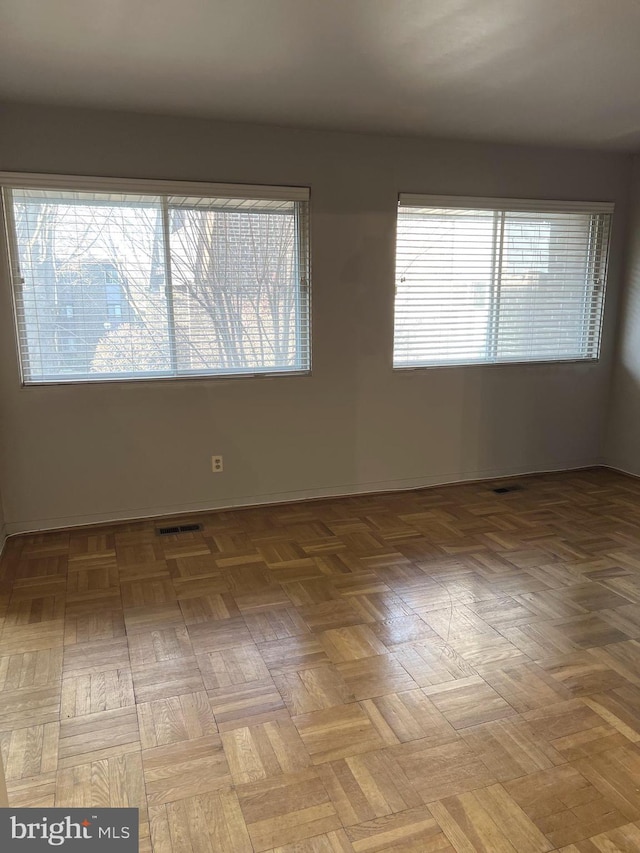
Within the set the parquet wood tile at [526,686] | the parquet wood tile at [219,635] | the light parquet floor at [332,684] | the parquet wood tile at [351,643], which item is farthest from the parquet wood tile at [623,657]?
the parquet wood tile at [219,635]

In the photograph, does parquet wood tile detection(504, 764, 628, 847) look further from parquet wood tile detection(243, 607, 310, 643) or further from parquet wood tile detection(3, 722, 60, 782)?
parquet wood tile detection(3, 722, 60, 782)

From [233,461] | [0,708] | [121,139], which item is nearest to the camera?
[0,708]

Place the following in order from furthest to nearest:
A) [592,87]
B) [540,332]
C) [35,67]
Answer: [540,332], [592,87], [35,67]

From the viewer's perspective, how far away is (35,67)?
2.61m

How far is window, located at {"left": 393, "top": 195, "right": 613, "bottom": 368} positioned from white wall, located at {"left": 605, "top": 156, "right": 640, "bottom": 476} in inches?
6.9

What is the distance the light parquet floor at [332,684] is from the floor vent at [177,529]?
0.29 feet

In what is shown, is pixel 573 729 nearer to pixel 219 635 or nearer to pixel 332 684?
pixel 332 684

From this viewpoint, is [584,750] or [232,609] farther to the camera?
[232,609]

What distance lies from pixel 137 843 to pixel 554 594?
6.47 ft

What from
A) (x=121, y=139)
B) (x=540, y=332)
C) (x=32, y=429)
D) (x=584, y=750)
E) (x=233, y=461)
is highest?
(x=121, y=139)

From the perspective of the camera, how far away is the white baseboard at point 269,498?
3.50 metres

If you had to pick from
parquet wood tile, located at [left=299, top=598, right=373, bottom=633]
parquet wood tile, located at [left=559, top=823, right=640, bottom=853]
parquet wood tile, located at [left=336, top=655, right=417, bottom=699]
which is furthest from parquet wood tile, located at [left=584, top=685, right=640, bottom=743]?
parquet wood tile, located at [left=299, top=598, right=373, bottom=633]

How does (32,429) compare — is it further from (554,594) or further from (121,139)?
(554,594)

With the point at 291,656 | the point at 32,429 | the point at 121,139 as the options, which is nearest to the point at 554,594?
the point at 291,656
